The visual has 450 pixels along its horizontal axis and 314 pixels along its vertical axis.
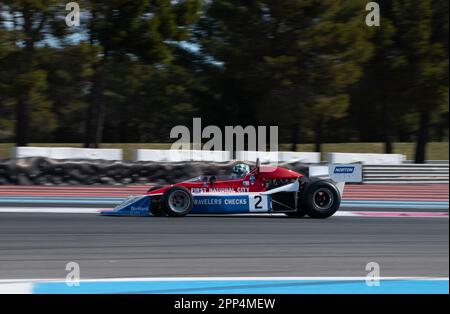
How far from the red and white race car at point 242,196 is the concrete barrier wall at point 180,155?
7475 millimetres

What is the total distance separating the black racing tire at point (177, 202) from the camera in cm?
1029

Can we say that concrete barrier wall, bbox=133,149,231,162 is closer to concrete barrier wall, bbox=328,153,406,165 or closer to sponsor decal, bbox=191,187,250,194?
concrete barrier wall, bbox=328,153,406,165

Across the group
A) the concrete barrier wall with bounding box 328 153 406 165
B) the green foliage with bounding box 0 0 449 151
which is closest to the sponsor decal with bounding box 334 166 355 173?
the concrete barrier wall with bounding box 328 153 406 165

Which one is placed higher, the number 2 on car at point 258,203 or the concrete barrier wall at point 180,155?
the concrete barrier wall at point 180,155

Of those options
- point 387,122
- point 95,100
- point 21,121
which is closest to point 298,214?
point 21,121

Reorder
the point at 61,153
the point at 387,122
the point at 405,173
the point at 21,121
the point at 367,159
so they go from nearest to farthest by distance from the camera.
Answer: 1. the point at 61,153
2. the point at 405,173
3. the point at 367,159
4. the point at 21,121
5. the point at 387,122

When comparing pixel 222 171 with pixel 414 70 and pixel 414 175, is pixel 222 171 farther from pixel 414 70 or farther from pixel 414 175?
Result: pixel 414 70

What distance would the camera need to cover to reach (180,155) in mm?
18672

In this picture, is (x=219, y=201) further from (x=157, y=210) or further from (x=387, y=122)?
(x=387, y=122)

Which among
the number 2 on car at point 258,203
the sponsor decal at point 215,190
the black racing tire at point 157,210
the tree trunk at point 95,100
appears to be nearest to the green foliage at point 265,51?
the tree trunk at point 95,100

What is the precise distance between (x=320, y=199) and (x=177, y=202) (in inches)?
84.0

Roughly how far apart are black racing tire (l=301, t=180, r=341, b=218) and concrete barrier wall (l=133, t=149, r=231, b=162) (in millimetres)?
7605

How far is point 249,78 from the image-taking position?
2500 cm

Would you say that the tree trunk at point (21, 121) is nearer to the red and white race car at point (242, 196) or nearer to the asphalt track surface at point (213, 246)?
the asphalt track surface at point (213, 246)
